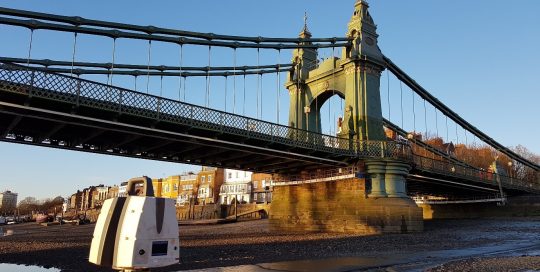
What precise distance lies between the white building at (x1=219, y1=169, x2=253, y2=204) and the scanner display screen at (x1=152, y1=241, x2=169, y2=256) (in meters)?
96.4

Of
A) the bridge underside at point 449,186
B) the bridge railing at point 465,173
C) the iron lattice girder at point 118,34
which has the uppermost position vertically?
the iron lattice girder at point 118,34

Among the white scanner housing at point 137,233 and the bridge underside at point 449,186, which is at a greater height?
the bridge underside at point 449,186

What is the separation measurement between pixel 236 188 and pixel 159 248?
10017 cm

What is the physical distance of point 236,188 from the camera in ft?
339

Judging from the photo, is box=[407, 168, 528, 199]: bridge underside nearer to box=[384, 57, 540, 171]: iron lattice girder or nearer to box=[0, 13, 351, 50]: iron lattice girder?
box=[384, 57, 540, 171]: iron lattice girder

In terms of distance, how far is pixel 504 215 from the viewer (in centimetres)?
5847

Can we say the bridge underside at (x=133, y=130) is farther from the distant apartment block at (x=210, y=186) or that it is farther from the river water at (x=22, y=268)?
the distant apartment block at (x=210, y=186)

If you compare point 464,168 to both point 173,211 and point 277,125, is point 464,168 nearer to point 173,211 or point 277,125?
point 277,125

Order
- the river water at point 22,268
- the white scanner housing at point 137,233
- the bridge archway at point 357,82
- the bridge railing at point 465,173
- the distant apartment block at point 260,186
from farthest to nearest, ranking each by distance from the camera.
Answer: the distant apartment block at point 260,186 → the bridge railing at point 465,173 → the bridge archway at point 357,82 → the river water at point 22,268 → the white scanner housing at point 137,233

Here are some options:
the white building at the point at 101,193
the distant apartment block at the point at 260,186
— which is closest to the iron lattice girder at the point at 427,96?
the distant apartment block at the point at 260,186

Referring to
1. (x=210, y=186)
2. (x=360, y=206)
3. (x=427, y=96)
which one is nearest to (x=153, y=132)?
(x=360, y=206)

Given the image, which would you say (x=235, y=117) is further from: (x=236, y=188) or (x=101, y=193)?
(x=101, y=193)

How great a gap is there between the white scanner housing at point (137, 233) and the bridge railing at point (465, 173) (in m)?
35.9

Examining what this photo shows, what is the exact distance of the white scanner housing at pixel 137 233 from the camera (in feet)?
12.7
